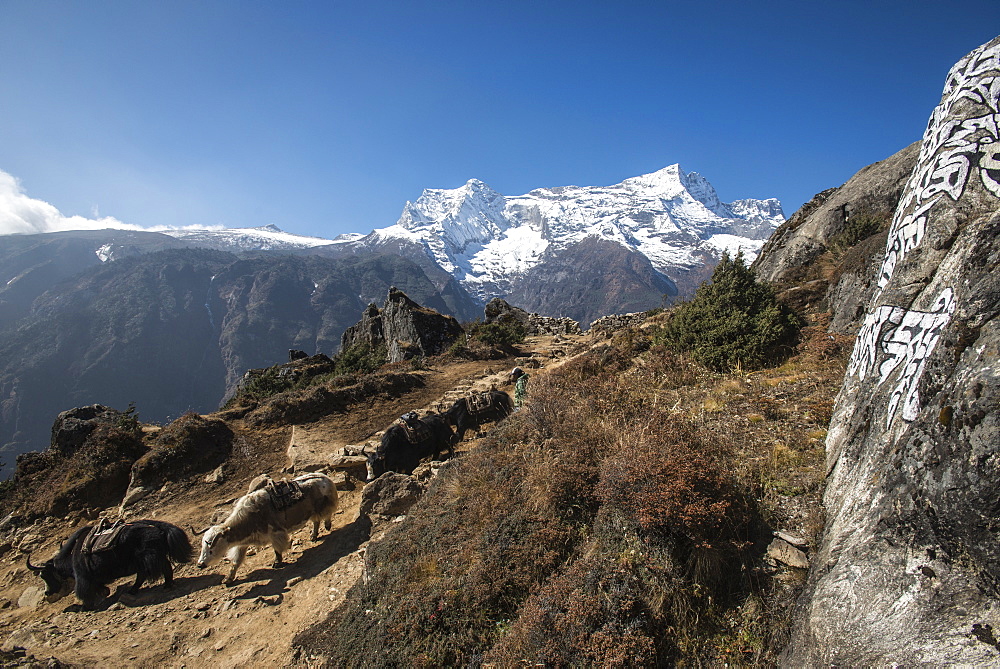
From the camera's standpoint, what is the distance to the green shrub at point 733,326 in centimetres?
935

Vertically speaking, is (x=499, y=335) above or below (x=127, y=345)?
above

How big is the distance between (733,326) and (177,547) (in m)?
12.5

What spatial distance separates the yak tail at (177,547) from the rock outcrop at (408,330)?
59.8 ft

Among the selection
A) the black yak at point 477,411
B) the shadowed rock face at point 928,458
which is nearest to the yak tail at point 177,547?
the black yak at point 477,411

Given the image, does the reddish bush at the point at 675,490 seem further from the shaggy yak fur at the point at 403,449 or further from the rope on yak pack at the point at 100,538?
the rope on yak pack at the point at 100,538

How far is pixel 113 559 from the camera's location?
6832 mm

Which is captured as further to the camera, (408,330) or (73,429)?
(408,330)

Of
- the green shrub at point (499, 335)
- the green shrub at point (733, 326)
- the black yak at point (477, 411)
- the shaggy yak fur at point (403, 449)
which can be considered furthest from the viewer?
the green shrub at point (499, 335)

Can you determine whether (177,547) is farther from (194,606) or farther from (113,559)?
(194,606)

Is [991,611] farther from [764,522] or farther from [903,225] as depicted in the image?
[903,225]

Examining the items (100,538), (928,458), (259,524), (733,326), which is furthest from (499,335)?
(928,458)

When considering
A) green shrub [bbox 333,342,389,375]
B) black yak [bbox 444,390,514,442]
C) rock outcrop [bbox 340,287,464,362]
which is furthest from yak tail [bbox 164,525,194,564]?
rock outcrop [bbox 340,287,464,362]

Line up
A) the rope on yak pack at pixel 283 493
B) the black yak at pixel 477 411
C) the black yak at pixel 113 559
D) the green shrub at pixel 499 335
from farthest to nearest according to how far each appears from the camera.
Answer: the green shrub at pixel 499 335
the black yak at pixel 477 411
the rope on yak pack at pixel 283 493
the black yak at pixel 113 559

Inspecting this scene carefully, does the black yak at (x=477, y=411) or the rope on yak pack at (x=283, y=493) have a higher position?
the black yak at (x=477, y=411)
